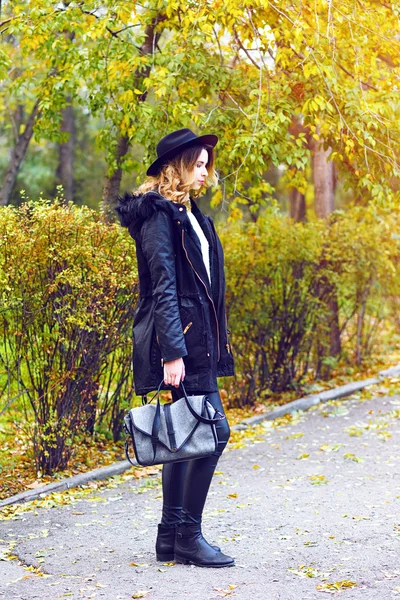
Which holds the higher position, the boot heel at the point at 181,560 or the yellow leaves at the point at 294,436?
the boot heel at the point at 181,560

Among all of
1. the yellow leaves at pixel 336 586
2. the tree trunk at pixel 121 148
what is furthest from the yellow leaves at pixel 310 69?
the yellow leaves at pixel 336 586

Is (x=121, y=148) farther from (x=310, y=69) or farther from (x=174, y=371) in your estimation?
(x=174, y=371)

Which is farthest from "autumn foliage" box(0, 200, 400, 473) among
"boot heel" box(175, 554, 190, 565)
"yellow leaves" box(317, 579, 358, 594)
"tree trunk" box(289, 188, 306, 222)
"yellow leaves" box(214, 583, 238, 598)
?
"tree trunk" box(289, 188, 306, 222)

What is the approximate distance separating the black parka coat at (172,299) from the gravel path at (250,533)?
0.91 m

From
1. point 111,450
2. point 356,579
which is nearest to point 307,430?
point 111,450

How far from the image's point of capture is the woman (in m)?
3.96

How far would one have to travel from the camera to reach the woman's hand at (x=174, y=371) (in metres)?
3.92

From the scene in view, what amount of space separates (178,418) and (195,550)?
2.30 ft

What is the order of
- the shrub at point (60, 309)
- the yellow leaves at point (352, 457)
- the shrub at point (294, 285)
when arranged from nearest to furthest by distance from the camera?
the shrub at point (60, 309)
the yellow leaves at point (352, 457)
the shrub at point (294, 285)

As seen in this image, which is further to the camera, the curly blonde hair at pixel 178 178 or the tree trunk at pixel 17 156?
the tree trunk at pixel 17 156

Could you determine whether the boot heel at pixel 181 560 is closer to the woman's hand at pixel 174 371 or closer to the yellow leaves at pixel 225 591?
the yellow leaves at pixel 225 591

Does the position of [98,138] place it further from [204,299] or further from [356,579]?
[356,579]

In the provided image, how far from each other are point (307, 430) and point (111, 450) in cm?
202

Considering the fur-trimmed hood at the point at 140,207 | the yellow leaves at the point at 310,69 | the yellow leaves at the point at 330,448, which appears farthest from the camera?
the yellow leaves at the point at 330,448
